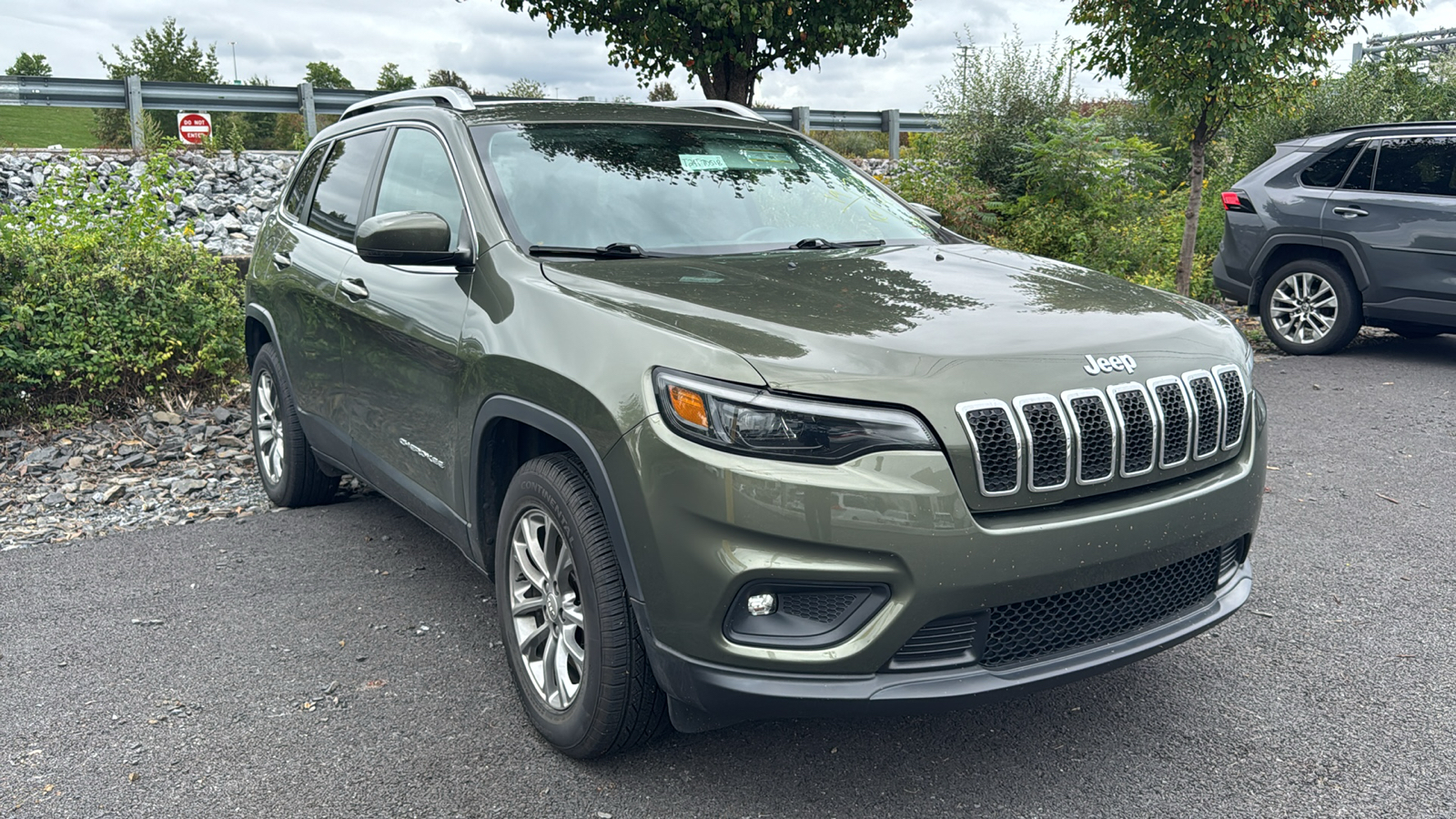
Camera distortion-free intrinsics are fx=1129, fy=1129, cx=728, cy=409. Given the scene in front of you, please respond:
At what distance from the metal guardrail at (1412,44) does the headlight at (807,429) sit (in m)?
18.6

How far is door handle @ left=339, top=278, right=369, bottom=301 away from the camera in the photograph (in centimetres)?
404

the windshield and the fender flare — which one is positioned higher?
the windshield

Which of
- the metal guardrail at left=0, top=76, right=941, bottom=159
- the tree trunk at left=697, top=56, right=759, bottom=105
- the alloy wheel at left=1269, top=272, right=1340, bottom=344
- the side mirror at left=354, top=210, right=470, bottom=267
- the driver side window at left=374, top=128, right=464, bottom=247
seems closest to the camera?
the side mirror at left=354, top=210, right=470, bottom=267

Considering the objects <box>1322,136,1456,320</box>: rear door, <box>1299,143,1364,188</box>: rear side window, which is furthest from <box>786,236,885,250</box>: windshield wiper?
<box>1299,143,1364,188</box>: rear side window

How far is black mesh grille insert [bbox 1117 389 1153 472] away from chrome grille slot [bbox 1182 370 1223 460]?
0.62 ft

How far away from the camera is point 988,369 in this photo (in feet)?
8.34

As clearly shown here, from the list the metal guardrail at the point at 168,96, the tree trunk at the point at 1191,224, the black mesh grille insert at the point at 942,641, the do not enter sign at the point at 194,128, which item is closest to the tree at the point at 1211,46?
the tree trunk at the point at 1191,224

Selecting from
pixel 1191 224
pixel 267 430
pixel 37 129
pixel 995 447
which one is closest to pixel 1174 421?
pixel 995 447

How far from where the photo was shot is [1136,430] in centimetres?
265

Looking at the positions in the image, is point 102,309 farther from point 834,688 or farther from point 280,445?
point 834,688

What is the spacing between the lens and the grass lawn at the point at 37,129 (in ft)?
52.9

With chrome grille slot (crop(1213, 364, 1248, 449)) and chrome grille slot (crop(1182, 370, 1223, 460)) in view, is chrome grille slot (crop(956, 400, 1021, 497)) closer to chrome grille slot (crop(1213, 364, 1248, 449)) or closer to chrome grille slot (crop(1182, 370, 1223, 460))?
chrome grille slot (crop(1182, 370, 1223, 460))

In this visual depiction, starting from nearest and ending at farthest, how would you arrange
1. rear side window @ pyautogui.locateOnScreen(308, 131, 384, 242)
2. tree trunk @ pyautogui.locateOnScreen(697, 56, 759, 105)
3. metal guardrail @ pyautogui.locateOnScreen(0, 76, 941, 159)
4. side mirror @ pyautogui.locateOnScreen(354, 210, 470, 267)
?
1. side mirror @ pyautogui.locateOnScreen(354, 210, 470, 267)
2. rear side window @ pyautogui.locateOnScreen(308, 131, 384, 242)
3. tree trunk @ pyautogui.locateOnScreen(697, 56, 759, 105)
4. metal guardrail @ pyautogui.locateOnScreen(0, 76, 941, 159)

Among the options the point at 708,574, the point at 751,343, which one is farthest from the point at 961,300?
the point at 708,574
